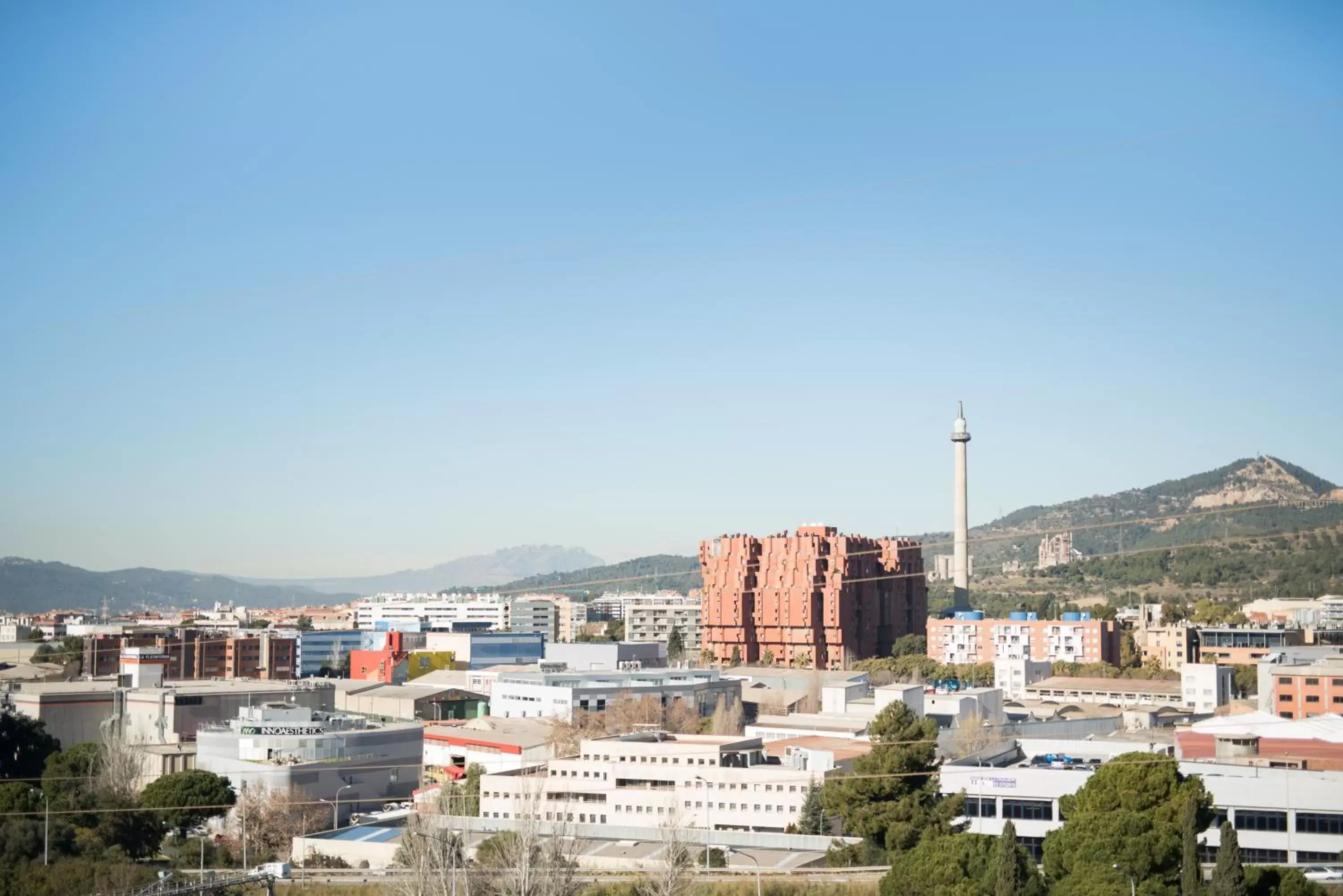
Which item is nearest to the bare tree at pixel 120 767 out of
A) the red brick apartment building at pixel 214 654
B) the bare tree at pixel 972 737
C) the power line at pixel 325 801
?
the power line at pixel 325 801

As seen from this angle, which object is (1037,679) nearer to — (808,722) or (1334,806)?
(808,722)

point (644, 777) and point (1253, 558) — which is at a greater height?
point (1253, 558)

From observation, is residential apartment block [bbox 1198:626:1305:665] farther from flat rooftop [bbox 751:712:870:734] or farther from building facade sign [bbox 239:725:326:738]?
building facade sign [bbox 239:725:326:738]

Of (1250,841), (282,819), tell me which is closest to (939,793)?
(1250,841)

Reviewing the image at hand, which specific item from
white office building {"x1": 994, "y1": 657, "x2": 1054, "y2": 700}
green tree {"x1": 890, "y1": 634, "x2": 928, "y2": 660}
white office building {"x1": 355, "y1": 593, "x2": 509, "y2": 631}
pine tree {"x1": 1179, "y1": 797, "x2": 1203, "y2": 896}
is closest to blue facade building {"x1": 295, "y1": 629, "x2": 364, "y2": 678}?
white office building {"x1": 355, "y1": 593, "x2": 509, "y2": 631}

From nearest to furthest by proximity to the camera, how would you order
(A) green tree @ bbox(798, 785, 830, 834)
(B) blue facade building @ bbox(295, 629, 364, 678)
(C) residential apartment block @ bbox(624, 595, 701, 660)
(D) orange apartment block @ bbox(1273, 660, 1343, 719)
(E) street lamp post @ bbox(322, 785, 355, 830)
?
(A) green tree @ bbox(798, 785, 830, 834)
(E) street lamp post @ bbox(322, 785, 355, 830)
(D) orange apartment block @ bbox(1273, 660, 1343, 719)
(B) blue facade building @ bbox(295, 629, 364, 678)
(C) residential apartment block @ bbox(624, 595, 701, 660)

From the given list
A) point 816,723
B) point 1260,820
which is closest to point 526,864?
point 1260,820

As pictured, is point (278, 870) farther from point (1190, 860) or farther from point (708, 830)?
point (1190, 860)

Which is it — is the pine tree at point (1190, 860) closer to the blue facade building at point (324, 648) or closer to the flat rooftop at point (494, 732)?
the flat rooftop at point (494, 732)
